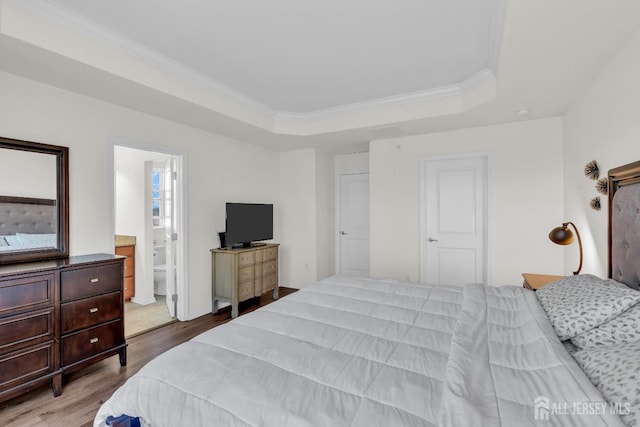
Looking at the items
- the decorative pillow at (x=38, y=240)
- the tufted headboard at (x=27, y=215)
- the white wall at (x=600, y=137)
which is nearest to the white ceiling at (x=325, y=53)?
the white wall at (x=600, y=137)

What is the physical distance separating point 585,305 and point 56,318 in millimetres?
3217

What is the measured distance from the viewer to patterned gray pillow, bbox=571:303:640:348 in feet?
4.12

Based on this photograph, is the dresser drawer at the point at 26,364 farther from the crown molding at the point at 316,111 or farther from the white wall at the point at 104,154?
the crown molding at the point at 316,111

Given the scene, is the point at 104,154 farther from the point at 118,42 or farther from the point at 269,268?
the point at 269,268

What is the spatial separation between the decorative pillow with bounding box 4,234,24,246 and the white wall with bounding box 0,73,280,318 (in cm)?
34

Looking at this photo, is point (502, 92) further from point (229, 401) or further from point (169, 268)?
point (169, 268)

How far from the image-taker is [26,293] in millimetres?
1998

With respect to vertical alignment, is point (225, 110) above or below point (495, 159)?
above

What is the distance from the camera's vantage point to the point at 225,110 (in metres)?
3.22

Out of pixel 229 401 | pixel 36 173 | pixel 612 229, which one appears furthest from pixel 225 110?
pixel 612 229

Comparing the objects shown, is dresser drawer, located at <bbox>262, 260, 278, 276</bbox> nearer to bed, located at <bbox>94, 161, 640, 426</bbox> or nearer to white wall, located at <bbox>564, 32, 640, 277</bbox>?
bed, located at <bbox>94, 161, 640, 426</bbox>

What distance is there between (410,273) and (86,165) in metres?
3.82

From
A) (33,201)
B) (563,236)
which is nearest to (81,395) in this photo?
(33,201)

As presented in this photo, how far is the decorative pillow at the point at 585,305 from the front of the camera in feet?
4.49
